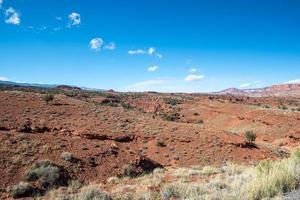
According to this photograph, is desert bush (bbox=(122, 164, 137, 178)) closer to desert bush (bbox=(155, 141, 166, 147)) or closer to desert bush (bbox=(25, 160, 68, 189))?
desert bush (bbox=(25, 160, 68, 189))

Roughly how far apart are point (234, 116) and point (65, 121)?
2674 centimetres

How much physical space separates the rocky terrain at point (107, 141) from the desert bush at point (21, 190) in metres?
0.17

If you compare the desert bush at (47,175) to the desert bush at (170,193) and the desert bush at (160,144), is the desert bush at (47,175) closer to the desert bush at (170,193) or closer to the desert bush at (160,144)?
the desert bush at (170,193)

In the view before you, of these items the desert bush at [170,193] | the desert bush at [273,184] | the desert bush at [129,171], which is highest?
the desert bush at [273,184]

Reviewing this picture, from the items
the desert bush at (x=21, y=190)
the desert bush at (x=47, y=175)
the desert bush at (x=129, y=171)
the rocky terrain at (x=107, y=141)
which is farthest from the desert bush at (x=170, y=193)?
the desert bush at (x=129, y=171)

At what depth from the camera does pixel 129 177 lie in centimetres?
1686

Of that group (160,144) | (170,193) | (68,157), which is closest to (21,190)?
(68,157)

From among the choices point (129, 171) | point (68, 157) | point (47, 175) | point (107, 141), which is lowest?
point (129, 171)

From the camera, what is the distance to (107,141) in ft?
79.8

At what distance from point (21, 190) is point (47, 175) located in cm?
186

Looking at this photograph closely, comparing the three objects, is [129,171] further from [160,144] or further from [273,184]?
[273,184]

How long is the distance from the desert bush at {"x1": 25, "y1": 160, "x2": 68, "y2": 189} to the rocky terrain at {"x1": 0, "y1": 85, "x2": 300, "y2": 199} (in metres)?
0.05

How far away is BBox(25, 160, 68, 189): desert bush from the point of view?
578 inches

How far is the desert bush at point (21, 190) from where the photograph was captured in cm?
1304
